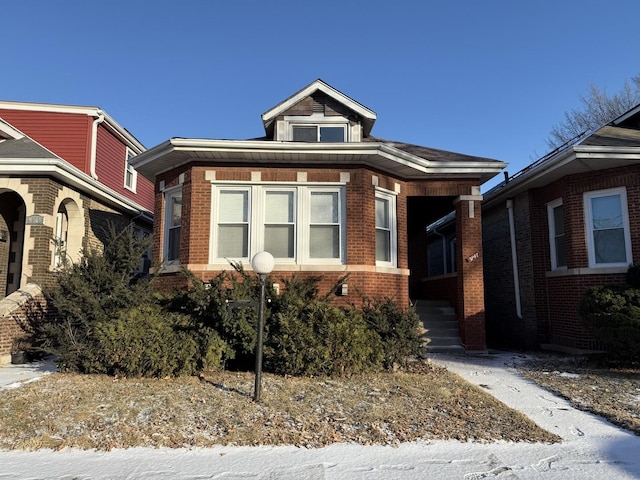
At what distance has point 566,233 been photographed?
977cm

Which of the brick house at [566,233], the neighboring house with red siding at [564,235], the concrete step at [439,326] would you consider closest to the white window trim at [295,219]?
the concrete step at [439,326]

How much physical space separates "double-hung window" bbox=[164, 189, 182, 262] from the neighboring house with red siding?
6.82m

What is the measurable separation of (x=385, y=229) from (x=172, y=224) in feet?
15.8

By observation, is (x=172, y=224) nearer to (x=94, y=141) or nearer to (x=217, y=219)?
(x=217, y=219)

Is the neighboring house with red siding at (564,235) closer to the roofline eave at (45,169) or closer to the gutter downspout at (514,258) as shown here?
the gutter downspout at (514,258)

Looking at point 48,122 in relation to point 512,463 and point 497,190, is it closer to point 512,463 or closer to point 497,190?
point 497,190

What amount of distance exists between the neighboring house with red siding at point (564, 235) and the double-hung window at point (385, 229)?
2650mm

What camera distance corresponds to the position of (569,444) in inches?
172

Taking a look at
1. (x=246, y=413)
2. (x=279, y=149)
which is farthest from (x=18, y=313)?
(x=246, y=413)

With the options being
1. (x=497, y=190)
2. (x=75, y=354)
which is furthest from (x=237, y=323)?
(x=497, y=190)

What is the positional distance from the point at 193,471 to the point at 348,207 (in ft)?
20.8

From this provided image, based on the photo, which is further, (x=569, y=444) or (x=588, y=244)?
(x=588, y=244)

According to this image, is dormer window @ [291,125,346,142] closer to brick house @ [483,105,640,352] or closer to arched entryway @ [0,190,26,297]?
brick house @ [483,105,640,352]

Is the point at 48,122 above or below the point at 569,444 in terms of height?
above
